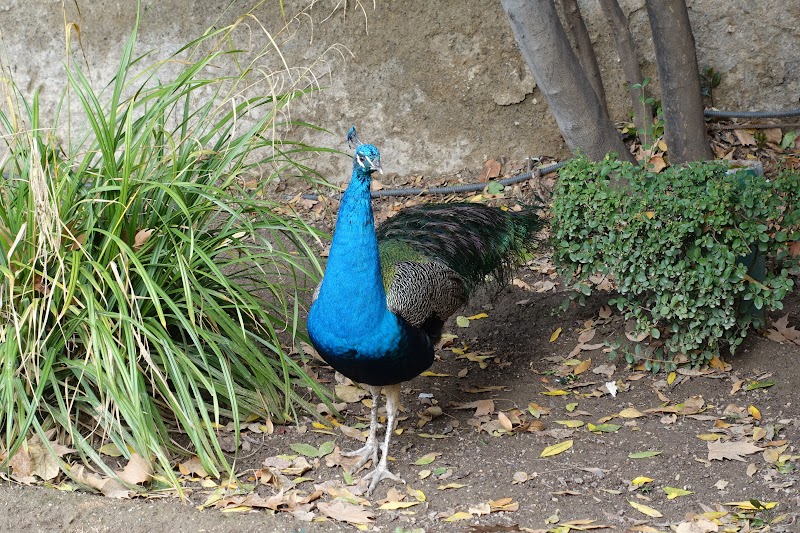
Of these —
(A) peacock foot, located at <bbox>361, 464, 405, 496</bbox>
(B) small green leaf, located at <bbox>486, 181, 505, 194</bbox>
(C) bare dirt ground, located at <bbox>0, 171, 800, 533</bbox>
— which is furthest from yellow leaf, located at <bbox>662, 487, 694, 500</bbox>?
(B) small green leaf, located at <bbox>486, 181, 505, 194</bbox>

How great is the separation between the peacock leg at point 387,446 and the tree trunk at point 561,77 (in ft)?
5.33

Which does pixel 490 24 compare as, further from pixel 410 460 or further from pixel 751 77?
pixel 410 460

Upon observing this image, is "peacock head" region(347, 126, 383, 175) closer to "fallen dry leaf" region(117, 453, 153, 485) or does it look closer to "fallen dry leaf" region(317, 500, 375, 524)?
"fallen dry leaf" region(317, 500, 375, 524)

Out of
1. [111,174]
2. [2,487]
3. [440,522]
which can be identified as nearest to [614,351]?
[440,522]

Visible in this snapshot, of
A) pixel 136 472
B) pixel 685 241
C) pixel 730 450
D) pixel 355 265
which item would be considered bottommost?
pixel 730 450

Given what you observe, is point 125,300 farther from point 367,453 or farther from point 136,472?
point 367,453

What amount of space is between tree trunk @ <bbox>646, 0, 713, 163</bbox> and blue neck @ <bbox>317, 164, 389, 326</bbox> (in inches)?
89.2

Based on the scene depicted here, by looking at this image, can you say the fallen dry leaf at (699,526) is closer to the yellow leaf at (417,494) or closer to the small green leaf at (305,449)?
the yellow leaf at (417,494)

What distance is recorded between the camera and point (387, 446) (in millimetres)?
3799

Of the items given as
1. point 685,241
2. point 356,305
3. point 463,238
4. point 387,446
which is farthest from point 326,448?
point 685,241

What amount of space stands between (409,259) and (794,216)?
1718 millimetres

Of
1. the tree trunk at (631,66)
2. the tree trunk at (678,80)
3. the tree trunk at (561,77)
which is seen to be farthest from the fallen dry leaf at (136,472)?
the tree trunk at (631,66)

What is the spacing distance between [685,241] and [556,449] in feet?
3.62

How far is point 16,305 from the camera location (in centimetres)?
367
